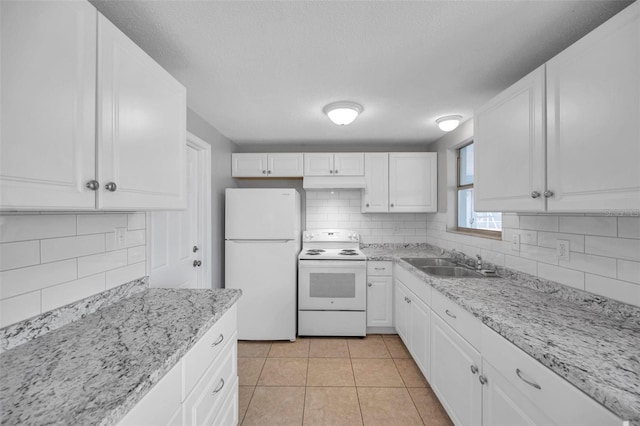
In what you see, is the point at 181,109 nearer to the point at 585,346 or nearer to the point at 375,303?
the point at 585,346

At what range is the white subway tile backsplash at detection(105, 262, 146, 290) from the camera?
53.9 inches

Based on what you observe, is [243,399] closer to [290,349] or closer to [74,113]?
[290,349]

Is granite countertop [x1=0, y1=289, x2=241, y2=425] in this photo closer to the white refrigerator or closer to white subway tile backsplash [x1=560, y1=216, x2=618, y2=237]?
the white refrigerator

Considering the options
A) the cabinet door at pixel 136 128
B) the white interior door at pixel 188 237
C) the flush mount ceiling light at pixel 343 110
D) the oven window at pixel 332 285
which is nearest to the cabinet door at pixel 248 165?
the white interior door at pixel 188 237

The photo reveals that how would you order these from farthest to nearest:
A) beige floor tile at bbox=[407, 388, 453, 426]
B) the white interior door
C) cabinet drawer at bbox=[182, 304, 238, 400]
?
the white interior door, beige floor tile at bbox=[407, 388, 453, 426], cabinet drawer at bbox=[182, 304, 238, 400]

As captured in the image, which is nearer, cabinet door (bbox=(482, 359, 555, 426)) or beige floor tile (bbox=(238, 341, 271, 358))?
cabinet door (bbox=(482, 359, 555, 426))

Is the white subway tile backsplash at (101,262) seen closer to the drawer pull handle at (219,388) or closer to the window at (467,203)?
the drawer pull handle at (219,388)

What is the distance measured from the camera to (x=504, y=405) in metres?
1.10

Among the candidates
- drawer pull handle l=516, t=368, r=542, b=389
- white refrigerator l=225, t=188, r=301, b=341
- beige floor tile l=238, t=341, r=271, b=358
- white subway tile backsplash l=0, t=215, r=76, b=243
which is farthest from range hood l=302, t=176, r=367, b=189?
drawer pull handle l=516, t=368, r=542, b=389

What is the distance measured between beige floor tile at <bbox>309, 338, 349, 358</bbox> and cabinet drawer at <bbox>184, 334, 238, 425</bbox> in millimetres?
1154

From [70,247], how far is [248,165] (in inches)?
84.6

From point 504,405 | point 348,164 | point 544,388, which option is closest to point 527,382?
point 544,388

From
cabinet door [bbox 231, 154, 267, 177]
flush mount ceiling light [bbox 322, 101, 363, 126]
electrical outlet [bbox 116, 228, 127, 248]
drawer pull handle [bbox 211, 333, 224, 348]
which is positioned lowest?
drawer pull handle [bbox 211, 333, 224, 348]

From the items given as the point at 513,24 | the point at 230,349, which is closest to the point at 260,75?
the point at 513,24
